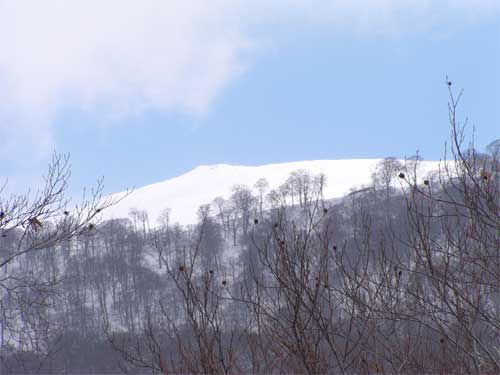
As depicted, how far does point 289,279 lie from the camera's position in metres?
3.78

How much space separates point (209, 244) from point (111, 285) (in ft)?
46.4

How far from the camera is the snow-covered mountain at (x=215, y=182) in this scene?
130375 mm

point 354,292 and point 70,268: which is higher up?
point 354,292

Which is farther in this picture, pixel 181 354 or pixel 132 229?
pixel 132 229

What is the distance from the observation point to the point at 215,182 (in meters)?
160

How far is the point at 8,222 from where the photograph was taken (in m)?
7.93

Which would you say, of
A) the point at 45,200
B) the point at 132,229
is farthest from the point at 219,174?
the point at 45,200

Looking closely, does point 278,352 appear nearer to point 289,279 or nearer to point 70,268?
point 289,279

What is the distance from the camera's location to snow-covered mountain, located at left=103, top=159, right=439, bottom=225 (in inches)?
5133

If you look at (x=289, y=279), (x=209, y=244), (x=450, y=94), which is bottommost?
(x=209, y=244)

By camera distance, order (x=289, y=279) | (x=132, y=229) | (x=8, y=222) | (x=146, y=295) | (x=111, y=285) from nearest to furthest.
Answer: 1. (x=289, y=279)
2. (x=8, y=222)
3. (x=146, y=295)
4. (x=111, y=285)
5. (x=132, y=229)

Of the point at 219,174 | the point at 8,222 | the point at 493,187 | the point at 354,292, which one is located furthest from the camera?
the point at 219,174

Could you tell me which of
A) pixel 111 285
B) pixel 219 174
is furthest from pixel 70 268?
pixel 219 174

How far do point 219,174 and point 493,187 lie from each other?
16440 centimetres
